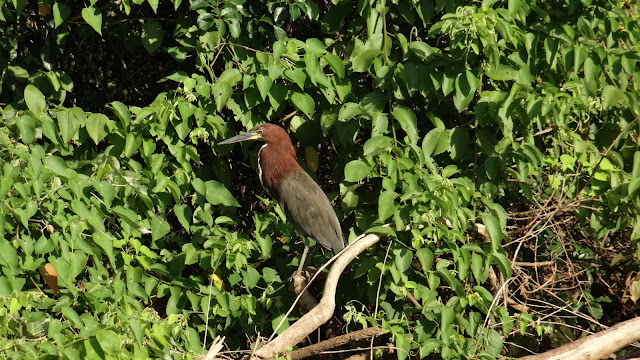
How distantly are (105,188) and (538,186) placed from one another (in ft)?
7.30

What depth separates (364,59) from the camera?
3656 mm

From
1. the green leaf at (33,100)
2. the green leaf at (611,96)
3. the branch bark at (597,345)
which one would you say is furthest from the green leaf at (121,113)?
the green leaf at (611,96)

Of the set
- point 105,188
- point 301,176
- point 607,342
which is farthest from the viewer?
point 301,176

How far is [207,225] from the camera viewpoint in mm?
3867

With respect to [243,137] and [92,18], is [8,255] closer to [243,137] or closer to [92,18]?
[92,18]

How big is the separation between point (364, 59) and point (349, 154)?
513mm

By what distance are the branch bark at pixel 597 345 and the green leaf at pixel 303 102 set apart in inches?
60.7

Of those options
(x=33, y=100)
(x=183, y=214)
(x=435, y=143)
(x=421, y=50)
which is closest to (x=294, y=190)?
(x=183, y=214)

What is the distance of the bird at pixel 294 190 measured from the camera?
161 inches

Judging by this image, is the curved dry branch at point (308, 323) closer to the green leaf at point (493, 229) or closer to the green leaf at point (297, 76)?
the green leaf at point (493, 229)

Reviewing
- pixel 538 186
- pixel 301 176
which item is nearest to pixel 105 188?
pixel 301 176

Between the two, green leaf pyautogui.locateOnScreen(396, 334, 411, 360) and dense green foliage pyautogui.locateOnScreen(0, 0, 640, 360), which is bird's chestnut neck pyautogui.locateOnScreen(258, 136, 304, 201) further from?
green leaf pyautogui.locateOnScreen(396, 334, 411, 360)

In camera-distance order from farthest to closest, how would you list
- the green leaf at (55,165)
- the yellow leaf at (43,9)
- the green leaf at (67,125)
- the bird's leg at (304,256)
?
the bird's leg at (304,256), the yellow leaf at (43,9), the green leaf at (67,125), the green leaf at (55,165)

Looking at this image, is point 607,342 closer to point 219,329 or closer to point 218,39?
point 219,329
